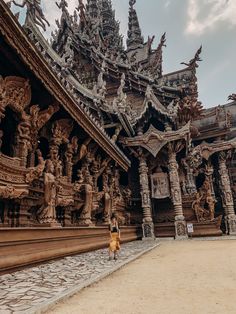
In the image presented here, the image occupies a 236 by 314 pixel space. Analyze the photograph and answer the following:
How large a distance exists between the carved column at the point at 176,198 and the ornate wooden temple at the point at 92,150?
0.20 feet

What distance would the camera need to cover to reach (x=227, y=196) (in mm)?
18406

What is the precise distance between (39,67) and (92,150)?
5151 mm

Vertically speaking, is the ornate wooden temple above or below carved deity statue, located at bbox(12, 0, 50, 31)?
below

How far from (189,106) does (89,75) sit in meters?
8.71

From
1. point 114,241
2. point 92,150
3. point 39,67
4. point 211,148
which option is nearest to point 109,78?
point 211,148

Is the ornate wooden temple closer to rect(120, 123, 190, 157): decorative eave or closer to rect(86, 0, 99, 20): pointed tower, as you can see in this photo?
rect(120, 123, 190, 157): decorative eave

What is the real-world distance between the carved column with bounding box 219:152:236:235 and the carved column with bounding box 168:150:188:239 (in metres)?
4.56

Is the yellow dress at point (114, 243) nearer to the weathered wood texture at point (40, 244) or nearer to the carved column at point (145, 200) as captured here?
the weathered wood texture at point (40, 244)

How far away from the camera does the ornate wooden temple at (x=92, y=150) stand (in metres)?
6.09

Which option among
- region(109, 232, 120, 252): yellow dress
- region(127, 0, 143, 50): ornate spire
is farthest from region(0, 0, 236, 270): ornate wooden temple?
region(127, 0, 143, 50): ornate spire

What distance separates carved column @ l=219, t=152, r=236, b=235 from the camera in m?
17.7

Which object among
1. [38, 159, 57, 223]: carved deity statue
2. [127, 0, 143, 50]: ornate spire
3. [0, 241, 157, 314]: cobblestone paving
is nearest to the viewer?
[0, 241, 157, 314]: cobblestone paving

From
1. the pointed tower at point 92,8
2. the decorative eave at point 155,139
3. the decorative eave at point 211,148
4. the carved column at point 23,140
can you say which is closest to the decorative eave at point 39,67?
the carved column at point 23,140

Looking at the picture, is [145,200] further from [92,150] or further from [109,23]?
[109,23]
